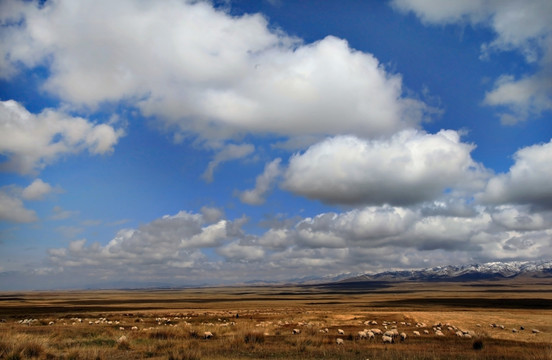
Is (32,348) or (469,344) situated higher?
(32,348)

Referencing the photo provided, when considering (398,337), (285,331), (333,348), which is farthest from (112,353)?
(398,337)

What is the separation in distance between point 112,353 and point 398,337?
1902 centimetres

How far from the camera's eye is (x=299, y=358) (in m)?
19.2

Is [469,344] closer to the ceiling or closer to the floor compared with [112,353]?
closer to the floor

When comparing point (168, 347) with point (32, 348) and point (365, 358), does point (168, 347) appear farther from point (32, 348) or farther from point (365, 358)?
point (365, 358)

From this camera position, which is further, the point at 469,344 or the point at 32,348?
the point at 469,344

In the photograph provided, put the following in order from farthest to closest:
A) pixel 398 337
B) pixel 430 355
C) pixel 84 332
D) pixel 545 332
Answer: pixel 545 332
pixel 84 332
pixel 398 337
pixel 430 355

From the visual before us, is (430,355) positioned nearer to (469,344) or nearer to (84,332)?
(469,344)

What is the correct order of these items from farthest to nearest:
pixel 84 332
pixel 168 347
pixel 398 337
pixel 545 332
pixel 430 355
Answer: pixel 545 332 < pixel 84 332 < pixel 398 337 < pixel 168 347 < pixel 430 355

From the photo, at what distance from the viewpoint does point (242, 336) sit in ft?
83.9

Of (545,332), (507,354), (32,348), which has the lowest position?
(545,332)

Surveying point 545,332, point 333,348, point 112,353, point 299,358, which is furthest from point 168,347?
point 545,332

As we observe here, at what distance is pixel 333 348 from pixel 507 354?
9063mm

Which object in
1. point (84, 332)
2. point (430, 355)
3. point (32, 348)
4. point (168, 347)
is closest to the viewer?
point (32, 348)
